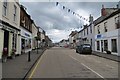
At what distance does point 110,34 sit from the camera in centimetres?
3003

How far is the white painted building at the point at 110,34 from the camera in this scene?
27259 millimetres

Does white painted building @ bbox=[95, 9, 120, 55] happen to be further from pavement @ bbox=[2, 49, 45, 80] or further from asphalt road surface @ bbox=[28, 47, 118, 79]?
pavement @ bbox=[2, 49, 45, 80]

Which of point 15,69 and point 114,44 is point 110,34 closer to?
point 114,44

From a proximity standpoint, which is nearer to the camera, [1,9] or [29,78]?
[29,78]

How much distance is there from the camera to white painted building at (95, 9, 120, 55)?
27.3m

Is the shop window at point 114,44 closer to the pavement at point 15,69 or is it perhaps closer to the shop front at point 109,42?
the shop front at point 109,42

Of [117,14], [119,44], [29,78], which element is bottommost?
[29,78]

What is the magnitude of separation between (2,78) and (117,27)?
2191cm

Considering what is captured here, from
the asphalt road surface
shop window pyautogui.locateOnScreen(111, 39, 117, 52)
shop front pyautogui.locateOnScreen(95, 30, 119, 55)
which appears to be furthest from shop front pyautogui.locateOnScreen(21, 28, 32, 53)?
shop window pyautogui.locateOnScreen(111, 39, 117, 52)

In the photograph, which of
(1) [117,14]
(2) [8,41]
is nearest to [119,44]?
(1) [117,14]

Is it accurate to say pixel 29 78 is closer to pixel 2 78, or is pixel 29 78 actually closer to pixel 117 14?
pixel 2 78

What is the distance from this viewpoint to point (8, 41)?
19266 millimetres

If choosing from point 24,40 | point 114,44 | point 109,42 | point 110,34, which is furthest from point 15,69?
point 109,42

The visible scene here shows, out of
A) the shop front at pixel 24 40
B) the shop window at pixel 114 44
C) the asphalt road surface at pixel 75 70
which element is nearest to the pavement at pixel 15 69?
the asphalt road surface at pixel 75 70
